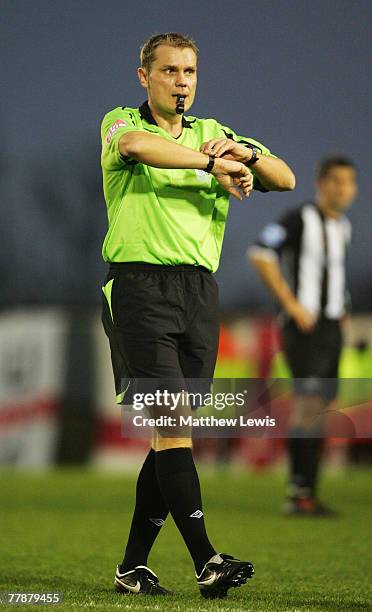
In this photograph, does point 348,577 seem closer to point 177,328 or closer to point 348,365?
point 177,328

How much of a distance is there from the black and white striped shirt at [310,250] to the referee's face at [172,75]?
4.26 meters

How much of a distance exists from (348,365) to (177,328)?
11.9 metres

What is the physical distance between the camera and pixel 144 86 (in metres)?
3.99

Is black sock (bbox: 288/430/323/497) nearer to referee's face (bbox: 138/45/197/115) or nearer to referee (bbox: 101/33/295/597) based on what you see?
referee (bbox: 101/33/295/597)

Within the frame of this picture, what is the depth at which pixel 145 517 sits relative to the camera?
4.01 m

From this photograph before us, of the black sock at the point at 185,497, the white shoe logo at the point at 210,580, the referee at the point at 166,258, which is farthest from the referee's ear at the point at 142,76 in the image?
the white shoe logo at the point at 210,580

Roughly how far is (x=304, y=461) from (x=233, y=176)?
14.4 feet

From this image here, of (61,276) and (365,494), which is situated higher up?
(61,276)

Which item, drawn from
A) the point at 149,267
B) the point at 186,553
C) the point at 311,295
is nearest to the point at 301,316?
the point at 311,295

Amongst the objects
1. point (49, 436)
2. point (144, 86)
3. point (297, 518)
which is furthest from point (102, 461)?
point (144, 86)

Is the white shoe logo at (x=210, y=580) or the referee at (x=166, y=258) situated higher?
the referee at (x=166, y=258)

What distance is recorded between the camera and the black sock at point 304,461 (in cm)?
782

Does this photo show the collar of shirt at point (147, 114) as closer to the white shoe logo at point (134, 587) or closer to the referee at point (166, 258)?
the referee at point (166, 258)

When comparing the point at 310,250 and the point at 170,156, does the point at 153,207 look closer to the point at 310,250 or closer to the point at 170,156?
the point at 170,156
